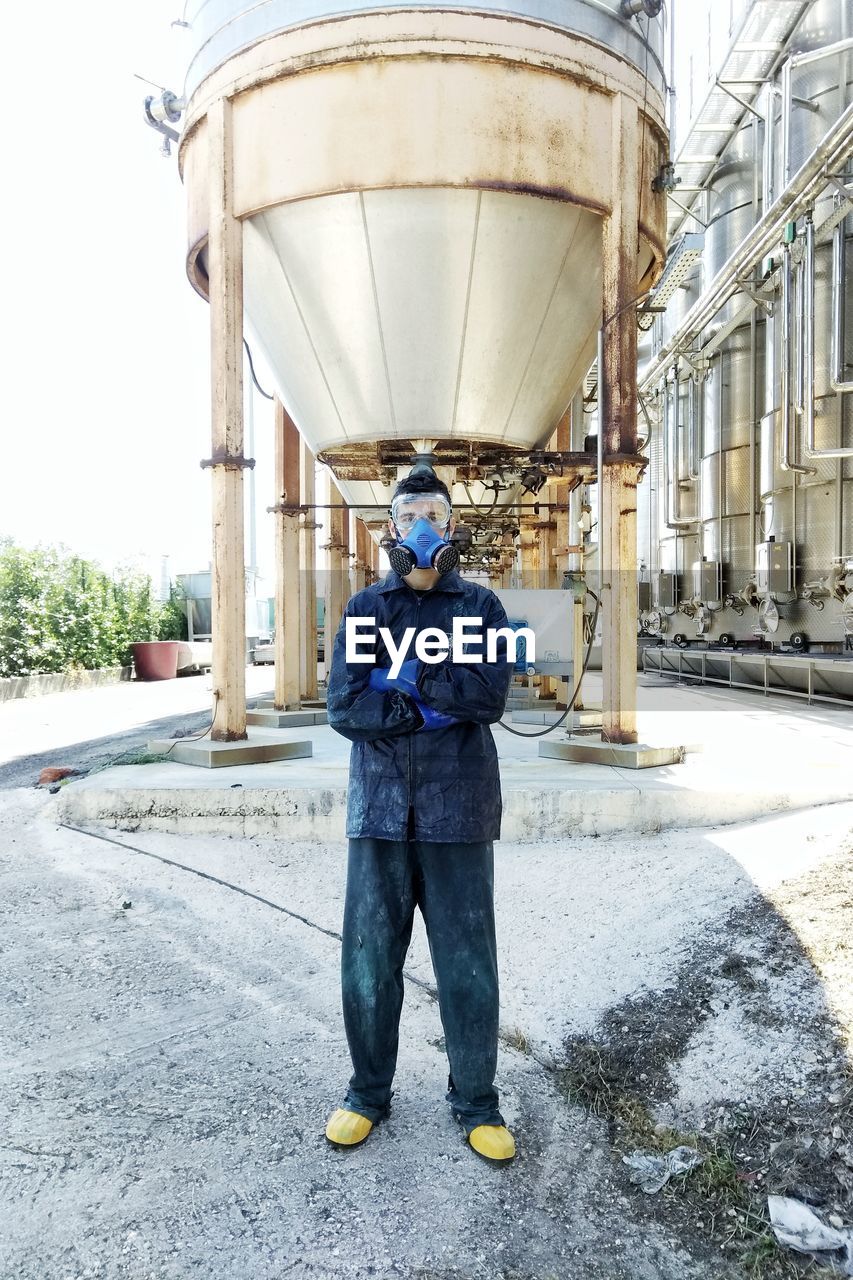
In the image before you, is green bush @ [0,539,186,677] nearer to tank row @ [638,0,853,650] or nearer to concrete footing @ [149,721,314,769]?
concrete footing @ [149,721,314,769]

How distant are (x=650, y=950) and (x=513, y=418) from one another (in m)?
3.91

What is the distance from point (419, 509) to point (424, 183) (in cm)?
338

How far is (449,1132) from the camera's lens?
236 cm

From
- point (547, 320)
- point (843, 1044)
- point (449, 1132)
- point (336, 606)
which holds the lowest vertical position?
point (449, 1132)

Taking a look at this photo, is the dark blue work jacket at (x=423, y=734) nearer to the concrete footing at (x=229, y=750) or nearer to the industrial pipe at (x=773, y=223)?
the concrete footing at (x=229, y=750)

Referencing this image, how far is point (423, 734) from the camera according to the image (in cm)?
231

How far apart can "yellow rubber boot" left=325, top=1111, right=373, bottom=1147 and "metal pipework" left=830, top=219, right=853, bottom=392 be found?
30.2 ft

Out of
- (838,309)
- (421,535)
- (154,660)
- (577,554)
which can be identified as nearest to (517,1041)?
(421,535)

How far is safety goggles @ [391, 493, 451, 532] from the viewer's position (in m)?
2.46

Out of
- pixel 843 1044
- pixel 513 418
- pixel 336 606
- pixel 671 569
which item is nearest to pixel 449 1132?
pixel 843 1044

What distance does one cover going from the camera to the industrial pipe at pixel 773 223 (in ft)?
27.8

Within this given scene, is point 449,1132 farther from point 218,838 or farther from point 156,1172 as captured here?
point 218,838

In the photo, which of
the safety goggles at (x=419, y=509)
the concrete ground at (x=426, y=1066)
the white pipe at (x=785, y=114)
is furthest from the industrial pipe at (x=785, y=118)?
the safety goggles at (x=419, y=509)
